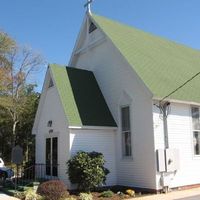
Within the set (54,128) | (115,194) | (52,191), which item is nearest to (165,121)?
(115,194)

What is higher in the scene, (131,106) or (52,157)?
(131,106)

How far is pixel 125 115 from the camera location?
1967 centimetres

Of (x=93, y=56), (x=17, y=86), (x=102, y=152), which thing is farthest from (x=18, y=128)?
(x=102, y=152)

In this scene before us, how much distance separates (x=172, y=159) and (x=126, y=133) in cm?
300

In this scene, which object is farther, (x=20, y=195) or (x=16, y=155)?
(x=16, y=155)

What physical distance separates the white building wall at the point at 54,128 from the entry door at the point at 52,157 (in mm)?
373

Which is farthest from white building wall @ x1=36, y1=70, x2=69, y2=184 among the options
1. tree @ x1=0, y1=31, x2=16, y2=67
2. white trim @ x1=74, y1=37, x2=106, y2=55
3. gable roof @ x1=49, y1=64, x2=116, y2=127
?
A: tree @ x1=0, y1=31, x2=16, y2=67

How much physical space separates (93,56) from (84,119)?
5937 millimetres

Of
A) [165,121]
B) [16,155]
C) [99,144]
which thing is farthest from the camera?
[99,144]

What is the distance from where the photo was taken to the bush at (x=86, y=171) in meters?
16.7

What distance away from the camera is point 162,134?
58.6 ft

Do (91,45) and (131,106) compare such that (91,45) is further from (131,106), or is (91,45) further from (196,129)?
(196,129)

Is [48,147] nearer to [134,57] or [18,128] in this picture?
[134,57]

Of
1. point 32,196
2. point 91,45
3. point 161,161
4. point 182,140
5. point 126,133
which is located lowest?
point 32,196
